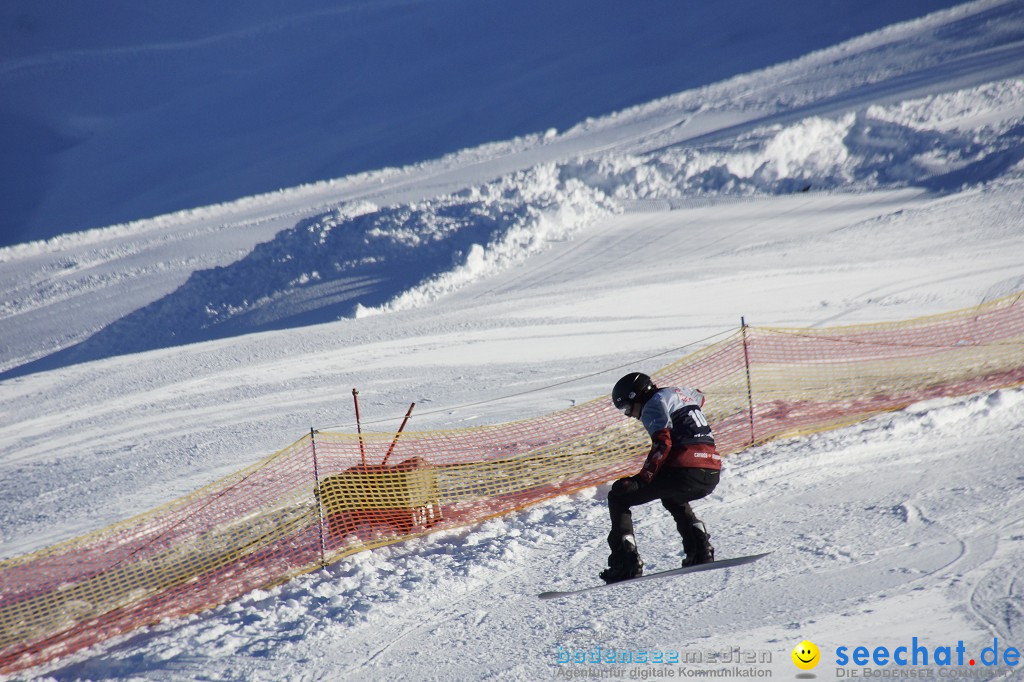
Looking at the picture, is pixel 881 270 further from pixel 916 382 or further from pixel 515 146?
pixel 515 146

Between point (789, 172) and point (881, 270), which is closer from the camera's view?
point (881, 270)

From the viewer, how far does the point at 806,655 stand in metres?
4.84

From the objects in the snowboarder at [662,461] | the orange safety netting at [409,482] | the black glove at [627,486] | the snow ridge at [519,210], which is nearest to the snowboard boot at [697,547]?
the snowboarder at [662,461]

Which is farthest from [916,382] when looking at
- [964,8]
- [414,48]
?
[414,48]

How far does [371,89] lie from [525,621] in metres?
45.3

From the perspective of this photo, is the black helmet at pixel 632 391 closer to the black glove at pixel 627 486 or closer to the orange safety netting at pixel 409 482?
the black glove at pixel 627 486

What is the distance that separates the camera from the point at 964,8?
3441 cm

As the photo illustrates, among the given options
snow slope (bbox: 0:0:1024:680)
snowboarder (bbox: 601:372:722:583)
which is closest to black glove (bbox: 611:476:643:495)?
snowboarder (bbox: 601:372:722:583)

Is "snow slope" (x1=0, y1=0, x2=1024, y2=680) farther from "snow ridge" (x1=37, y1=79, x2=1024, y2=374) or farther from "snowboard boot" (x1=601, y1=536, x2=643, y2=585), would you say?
"snowboard boot" (x1=601, y1=536, x2=643, y2=585)

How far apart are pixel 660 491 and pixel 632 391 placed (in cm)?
67

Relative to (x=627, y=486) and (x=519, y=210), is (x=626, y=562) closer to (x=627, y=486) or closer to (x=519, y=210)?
(x=627, y=486)

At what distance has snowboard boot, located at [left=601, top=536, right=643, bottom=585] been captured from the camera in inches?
220

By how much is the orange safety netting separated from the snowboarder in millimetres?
1969

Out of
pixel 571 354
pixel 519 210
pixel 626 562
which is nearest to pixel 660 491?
pixel 626 562
